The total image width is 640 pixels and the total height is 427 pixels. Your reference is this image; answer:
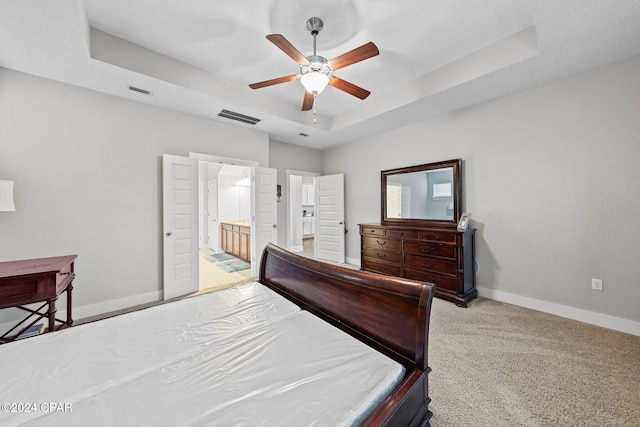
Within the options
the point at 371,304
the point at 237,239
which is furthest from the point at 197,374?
the point at 237,239

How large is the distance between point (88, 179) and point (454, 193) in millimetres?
4720

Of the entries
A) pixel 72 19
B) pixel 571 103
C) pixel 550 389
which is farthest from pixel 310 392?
pixel 571 103

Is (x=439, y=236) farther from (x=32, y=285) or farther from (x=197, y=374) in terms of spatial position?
(x=32, y=285)

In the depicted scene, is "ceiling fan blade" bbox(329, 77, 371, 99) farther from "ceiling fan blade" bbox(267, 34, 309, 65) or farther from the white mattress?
the white mattress

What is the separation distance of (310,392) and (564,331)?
2.91 m

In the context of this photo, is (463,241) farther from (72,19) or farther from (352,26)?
(72,19)

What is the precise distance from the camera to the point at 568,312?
2.68 m

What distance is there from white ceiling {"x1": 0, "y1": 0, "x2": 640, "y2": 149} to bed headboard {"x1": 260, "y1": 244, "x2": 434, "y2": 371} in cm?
221

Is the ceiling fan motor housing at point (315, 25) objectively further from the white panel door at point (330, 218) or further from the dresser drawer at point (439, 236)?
the white panel door at point (330, 218)

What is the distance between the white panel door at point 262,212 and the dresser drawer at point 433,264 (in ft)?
7.96

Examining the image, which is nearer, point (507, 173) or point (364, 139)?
point (507, 173)

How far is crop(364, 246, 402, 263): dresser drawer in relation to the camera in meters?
3.72

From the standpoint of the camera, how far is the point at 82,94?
2.79 m

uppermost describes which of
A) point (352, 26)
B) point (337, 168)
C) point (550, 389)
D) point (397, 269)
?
point (352, 26)
